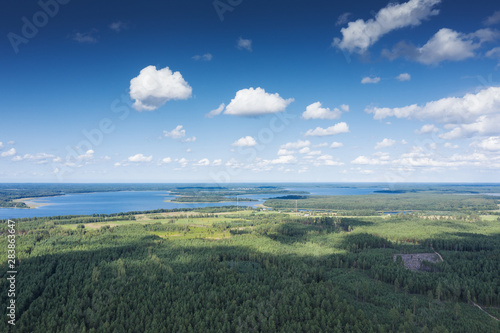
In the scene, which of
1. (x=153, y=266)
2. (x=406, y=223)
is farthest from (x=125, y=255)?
(x=406, y=223)

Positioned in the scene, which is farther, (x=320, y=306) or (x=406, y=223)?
(x=406, y=223)

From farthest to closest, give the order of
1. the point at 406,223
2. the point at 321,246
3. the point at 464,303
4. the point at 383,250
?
the point at 406,223 → the point at 321,246 → the point at 383,250 → the point at 464,303

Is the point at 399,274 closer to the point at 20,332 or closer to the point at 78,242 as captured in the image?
the point at 20,332

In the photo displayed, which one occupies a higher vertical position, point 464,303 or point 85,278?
point 85,278

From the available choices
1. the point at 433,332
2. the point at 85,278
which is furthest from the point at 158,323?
the point at 433,332

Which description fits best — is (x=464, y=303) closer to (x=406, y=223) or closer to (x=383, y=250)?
(x=383, y=250)

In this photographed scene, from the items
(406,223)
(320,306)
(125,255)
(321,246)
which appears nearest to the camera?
(320,306)
